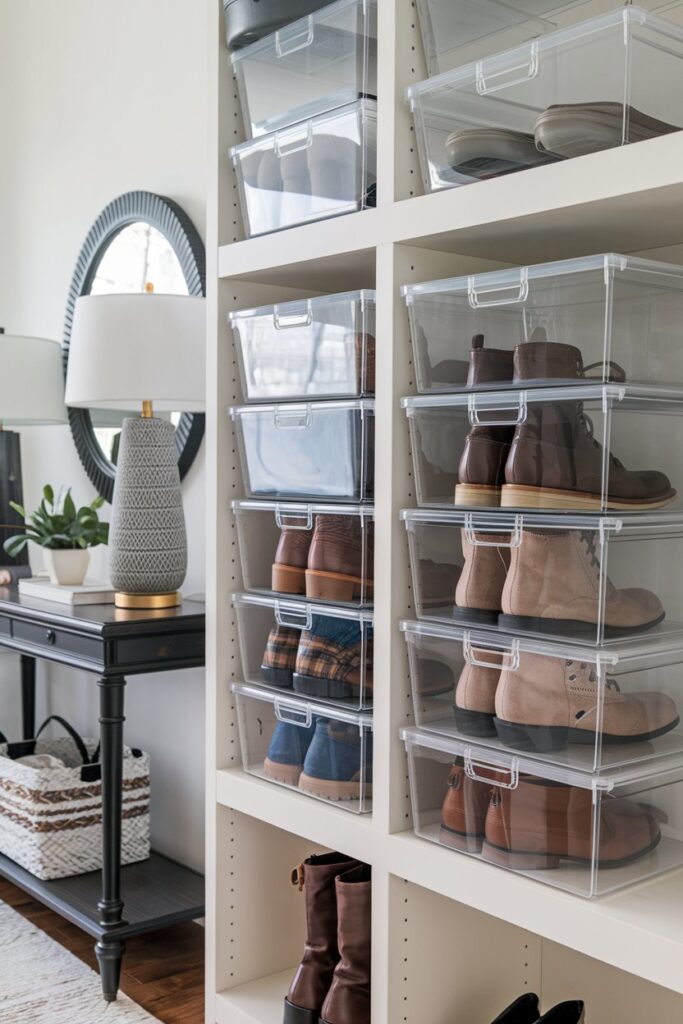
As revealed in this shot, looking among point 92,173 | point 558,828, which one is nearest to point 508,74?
point 558,828

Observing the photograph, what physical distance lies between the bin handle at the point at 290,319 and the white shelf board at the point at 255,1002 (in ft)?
3.65

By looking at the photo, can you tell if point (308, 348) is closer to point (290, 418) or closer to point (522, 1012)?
point (290, 418)

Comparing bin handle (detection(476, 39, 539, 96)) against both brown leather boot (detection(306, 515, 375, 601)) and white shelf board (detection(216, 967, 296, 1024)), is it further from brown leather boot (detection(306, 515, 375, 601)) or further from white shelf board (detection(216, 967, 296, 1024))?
white shelf board (detection(216, 967, 296, 1024))

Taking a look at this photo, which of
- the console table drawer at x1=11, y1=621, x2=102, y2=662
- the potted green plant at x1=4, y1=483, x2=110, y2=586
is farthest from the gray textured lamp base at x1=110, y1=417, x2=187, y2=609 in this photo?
the potted green plant at x1=4, y1=483, x2=110, y2=586

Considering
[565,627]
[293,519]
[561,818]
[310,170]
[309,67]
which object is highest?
[309,67]

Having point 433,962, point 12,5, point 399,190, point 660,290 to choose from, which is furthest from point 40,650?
point 12,5

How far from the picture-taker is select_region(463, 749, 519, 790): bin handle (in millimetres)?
1452

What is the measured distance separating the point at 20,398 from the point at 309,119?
1603mm

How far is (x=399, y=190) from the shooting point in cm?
156

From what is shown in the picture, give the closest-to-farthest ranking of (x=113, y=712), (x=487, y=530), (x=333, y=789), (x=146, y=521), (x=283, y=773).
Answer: (x=487, y=530), (x=333, y=789), (x=283, y=773), (x=113, y=712), (x=146, y=521)

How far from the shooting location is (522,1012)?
1614mm

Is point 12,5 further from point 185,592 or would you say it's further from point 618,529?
point 618,529

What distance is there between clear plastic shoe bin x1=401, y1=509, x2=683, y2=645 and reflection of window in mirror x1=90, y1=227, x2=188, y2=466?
1466mm

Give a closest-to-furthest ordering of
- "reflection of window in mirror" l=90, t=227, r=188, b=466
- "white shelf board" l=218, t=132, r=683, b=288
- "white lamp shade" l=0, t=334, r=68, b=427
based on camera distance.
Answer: "white shelf board" l=218, t=132, r=683, b=288
"reflection of window in mirror" l=90, t=227, r=188, b=466
"white lamp shade" l=0, t=334, r=68, b=427
